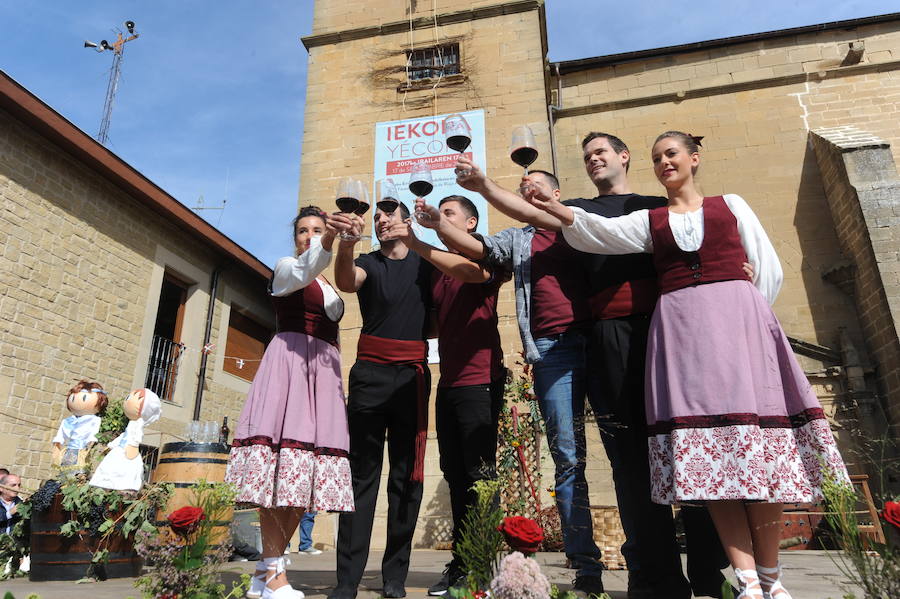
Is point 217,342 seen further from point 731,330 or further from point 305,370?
point 731,330

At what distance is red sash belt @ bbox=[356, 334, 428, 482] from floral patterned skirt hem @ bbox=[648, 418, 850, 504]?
3.71 ft

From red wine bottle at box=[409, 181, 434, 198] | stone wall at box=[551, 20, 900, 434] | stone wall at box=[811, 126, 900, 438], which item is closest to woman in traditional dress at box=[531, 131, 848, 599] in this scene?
red wine bottle at box=[409, 181, 434, 198]

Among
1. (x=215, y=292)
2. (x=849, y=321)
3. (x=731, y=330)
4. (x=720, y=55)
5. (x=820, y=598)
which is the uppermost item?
(x=720, y=55)

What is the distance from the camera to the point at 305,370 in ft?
8.32

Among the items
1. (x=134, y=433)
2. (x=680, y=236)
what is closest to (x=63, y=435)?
(x=134, y=433)

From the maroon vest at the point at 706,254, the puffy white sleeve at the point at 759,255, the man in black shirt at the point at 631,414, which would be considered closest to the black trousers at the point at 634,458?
→ the man in black shirt at the point at 631,414

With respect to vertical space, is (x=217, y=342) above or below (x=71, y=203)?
below

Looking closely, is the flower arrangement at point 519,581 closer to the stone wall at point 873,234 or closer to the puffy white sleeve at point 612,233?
the puffy white sleeve at point 612,233

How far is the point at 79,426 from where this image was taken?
197 inches

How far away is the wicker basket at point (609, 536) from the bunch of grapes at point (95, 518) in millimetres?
3334

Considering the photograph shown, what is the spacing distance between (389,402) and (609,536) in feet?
8.76

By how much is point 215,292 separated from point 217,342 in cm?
90

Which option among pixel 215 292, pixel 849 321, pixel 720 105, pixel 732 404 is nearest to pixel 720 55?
pixel 720 105

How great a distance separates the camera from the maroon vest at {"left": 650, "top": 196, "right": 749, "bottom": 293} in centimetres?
199
